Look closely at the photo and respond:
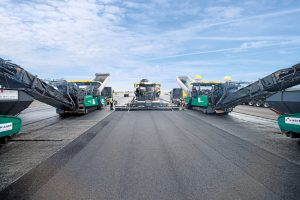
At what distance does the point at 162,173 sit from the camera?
4.75 metres

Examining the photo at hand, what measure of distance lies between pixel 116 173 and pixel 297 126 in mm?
5538

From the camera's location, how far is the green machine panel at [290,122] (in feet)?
23.2

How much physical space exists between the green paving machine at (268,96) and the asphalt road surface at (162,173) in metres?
1.23

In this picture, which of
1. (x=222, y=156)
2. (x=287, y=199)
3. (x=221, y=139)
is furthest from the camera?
(x=221, y=139)

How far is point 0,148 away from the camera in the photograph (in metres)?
6.84

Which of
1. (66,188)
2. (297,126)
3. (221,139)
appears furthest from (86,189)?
(297,126)

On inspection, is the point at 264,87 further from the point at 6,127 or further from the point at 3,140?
the point at 3,140

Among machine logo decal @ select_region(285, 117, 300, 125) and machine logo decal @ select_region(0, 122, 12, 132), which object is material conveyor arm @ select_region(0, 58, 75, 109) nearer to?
machine logo decal @ select_region(0, 122, 12, 132)

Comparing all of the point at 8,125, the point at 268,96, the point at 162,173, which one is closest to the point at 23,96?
the point at 8,125

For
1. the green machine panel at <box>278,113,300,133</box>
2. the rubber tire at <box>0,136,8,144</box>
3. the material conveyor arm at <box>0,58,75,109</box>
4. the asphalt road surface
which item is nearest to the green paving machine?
the green machine panel at <box>278,113,300,133</box>

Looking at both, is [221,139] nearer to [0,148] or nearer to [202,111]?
[0,148]

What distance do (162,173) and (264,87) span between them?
7.94 m

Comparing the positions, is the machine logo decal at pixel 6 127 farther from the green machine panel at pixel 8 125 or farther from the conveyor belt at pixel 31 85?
the conveyor belt at pixel 31 85

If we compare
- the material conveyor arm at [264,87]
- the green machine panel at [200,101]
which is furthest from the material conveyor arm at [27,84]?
the material conveyor arm at [264,87]
